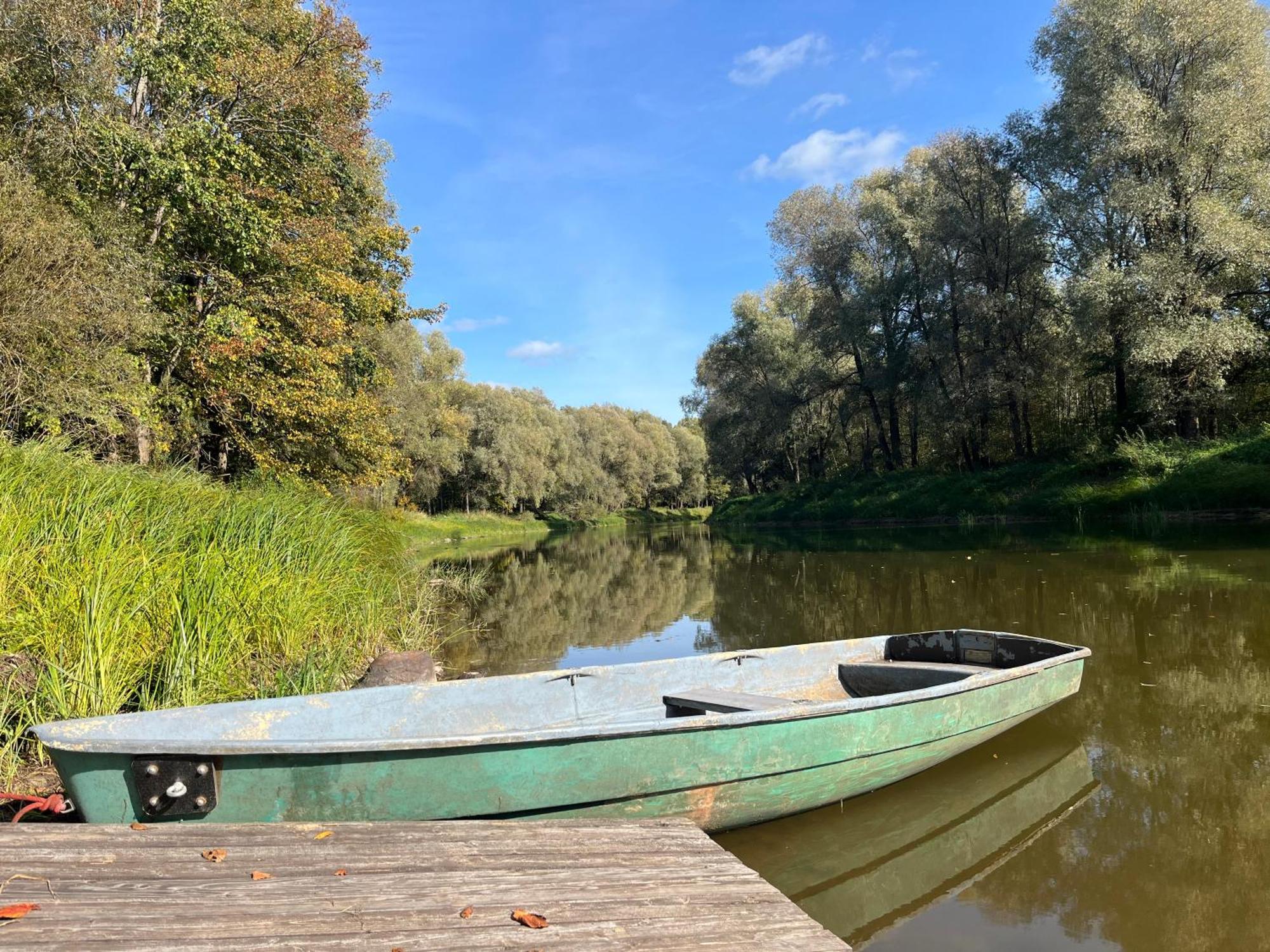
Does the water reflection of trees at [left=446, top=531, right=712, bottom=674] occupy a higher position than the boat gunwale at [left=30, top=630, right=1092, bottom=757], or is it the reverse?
the boat gunwale at [left=30, top=630, right=1092, bottom=757]

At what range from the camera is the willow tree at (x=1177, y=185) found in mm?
18625

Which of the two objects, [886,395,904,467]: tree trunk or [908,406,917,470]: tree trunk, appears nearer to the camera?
[908,406,917,470]: tree trunk

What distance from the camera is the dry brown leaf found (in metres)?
2.41

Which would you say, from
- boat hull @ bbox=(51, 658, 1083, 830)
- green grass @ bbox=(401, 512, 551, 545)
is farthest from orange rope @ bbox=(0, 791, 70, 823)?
green grass @ bbox=(401, 512, 551, 545)

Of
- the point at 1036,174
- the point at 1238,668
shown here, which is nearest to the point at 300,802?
the point at 1238,668

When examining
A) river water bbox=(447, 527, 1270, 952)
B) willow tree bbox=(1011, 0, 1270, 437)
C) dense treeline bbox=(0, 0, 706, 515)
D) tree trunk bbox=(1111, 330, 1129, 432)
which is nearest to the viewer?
river water bbox=(447, 527, 1270, 952)

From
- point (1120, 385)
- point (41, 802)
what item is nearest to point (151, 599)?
point (41, 802)

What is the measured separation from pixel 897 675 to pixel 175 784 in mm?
4659

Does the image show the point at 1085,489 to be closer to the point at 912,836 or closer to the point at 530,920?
the point at 912,836

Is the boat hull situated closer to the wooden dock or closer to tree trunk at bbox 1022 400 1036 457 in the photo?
the wooden dock

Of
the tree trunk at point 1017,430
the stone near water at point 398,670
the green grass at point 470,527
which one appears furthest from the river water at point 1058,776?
the green grass at point 470,527

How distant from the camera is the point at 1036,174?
24.1m

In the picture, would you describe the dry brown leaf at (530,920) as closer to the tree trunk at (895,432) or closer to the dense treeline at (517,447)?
the dense treeline at (517,447)

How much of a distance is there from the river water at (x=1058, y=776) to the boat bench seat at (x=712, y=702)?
2.30 feet
